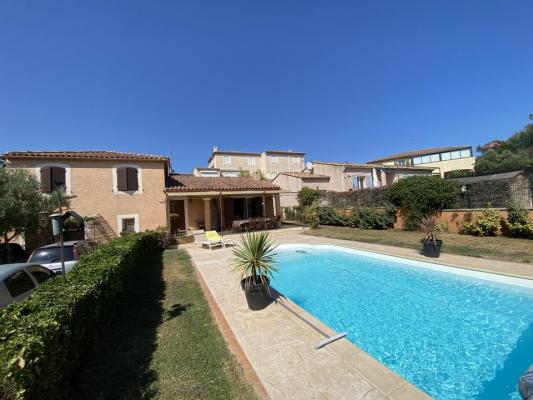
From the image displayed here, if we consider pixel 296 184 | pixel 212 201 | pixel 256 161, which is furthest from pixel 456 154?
pixel 212 201

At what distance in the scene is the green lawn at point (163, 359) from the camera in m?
3.64

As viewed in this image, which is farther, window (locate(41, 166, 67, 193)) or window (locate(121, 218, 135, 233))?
Result: window (locate(121, 218, 135, 233))

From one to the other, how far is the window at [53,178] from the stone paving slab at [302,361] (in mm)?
17271

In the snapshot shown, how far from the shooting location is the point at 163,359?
4.45m

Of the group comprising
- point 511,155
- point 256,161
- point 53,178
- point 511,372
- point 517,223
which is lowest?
point 511,372

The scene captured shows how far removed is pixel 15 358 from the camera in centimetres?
243

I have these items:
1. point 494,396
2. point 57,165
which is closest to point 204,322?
point 494,396

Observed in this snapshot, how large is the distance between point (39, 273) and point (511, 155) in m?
67.1

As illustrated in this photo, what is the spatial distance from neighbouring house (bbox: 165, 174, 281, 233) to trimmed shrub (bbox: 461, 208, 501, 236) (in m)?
14.4

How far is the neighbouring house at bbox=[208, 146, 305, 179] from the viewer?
152ft

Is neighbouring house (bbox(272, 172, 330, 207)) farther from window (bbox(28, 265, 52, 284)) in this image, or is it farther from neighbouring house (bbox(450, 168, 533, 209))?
window (bbox(28, 265, 52, 284))

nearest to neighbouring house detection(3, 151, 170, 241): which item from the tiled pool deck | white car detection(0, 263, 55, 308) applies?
white car detection(0, 263, 55, 308)

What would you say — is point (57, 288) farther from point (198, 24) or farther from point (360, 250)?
point (198, 24)

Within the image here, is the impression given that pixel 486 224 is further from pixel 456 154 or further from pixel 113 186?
pixel 456 154
